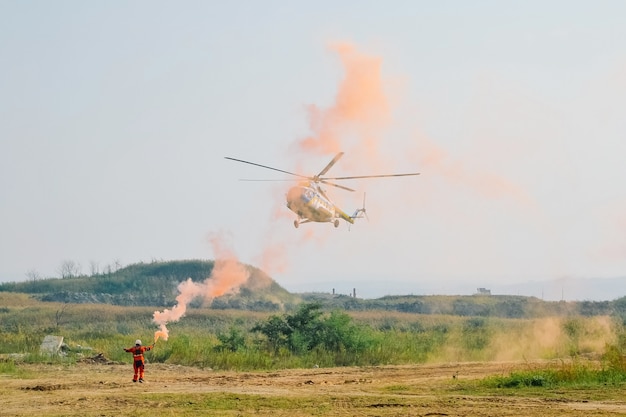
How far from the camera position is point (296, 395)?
26.5m

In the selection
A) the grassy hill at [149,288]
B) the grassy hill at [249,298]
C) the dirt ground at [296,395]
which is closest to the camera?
the dirt ground at [296,395]

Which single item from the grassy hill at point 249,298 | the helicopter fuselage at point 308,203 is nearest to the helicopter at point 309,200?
the helicopter fuselage at point 308,203

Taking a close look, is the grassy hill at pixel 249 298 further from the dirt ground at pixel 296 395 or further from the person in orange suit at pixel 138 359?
the person in orange suit at pixel 138 359

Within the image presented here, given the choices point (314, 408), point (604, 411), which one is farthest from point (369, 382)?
point (604, 411)

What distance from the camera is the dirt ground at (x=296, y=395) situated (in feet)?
76.5

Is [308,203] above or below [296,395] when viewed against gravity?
above

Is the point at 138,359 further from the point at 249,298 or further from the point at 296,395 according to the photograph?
the point at 249,298

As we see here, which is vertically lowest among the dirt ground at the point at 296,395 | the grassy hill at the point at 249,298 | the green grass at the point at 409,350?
the dirt ground at the point at 296,395

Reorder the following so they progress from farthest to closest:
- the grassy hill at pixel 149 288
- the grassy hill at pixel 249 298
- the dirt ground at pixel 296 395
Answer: the grassy hill at pixel 149 288 → the grassy hill at pixel 249 298 → the dirt ground at pixel 296 395

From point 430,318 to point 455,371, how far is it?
56.0 m

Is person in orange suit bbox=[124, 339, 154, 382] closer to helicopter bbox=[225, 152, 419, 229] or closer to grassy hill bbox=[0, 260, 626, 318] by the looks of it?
helicopter bbox=[225, 152, 419, 229]

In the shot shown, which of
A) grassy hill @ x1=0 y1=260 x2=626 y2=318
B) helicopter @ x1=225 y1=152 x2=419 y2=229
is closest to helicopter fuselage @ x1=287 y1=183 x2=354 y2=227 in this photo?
helicopter @ x1=225 y1=152 x2=419 y2=229

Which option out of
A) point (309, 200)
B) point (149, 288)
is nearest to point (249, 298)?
point (149, 288)

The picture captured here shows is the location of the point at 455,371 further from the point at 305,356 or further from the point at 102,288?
the point at 102,288
